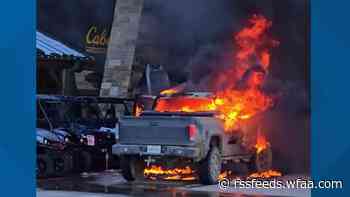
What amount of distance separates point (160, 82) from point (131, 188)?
6970mm

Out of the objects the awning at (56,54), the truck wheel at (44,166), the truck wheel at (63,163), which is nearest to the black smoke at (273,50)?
the awning at (56,54)

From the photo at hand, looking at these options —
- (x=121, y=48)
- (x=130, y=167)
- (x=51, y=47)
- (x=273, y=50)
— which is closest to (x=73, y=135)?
(x=130, y=167)

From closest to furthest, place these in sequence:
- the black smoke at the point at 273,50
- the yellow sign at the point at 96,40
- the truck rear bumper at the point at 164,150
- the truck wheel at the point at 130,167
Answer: the truck rear bumper at the point at 164,150 → the truck wheel at the point at 130,167 → the black smoke at the point at 273,50 → the yellow sign at the point at 96,40

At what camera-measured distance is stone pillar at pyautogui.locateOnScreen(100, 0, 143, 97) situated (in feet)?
73.7

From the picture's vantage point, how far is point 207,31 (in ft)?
62.4

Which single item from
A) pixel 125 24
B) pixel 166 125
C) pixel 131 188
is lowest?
pixel 131 188

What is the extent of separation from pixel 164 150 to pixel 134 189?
43.6 inches

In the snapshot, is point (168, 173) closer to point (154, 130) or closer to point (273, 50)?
point (154, 130)

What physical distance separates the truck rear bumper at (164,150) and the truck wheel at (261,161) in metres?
2.62

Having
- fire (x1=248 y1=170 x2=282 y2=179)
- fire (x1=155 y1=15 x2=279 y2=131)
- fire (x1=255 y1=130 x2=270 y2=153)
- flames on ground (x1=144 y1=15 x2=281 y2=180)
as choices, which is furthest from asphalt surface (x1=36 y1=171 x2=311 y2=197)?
fire (x1=255 y1=130 x2=270 y2=153)

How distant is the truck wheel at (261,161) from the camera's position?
632 inches

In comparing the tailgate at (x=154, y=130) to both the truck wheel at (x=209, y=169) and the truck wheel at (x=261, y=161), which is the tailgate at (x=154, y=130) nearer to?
the truck wheel at (x=209, y=169)
